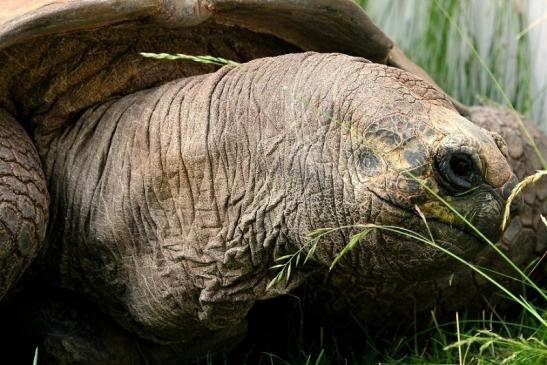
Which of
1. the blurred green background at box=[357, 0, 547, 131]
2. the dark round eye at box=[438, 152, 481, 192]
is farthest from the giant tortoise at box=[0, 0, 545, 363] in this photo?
the blurred green background at box=[357, 0, 547, 131]

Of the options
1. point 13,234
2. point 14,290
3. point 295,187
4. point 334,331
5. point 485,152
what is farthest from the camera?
point 334,331

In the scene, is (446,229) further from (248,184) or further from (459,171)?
(248,184)

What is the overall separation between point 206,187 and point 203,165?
0.05m

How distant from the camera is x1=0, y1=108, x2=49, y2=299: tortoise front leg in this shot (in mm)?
2219

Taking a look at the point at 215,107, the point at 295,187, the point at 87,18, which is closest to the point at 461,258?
the point at 295,187

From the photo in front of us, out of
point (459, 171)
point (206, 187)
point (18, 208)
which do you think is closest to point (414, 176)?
point (459, 171)

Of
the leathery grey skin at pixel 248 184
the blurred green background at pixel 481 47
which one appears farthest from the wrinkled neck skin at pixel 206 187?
the blurred green background at pixel 481 47

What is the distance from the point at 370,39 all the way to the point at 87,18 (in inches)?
30.5

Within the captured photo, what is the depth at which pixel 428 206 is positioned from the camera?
1.91 meters

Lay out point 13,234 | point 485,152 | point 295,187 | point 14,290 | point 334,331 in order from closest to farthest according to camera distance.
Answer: point 485,152
point 295,187
point 13,234
point 14,290
point 334,331

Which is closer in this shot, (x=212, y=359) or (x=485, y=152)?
(x=485, y=152)

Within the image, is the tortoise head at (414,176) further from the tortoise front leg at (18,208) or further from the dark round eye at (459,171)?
the tortoise front leg at (18,208)

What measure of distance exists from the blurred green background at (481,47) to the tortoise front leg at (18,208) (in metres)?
1.89

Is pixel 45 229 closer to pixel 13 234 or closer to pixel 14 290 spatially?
pixel 13 234
